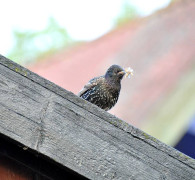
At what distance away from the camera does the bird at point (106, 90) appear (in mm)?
5180

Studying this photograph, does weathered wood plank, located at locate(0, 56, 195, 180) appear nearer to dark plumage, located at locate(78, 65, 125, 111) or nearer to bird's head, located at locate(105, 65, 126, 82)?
dark plumage, located at locate(78, 65, 125, 111)

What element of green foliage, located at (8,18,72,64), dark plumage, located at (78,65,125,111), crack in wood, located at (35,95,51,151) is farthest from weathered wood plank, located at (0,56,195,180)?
green foliage, located at (8,18,72,64)

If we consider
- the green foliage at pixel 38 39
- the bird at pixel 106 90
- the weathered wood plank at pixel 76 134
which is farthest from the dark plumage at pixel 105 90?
the green foliage at pixel 38 39

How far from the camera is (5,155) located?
2.28 metres

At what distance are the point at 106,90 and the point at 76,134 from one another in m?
3.00

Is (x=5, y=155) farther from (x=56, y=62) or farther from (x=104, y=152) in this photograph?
(x=56, y=62)

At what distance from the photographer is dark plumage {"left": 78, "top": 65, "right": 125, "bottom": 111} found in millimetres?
5180

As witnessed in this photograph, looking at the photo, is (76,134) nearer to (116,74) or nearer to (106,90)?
(106,90)

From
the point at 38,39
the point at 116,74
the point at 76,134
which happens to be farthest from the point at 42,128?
the point at 38,39

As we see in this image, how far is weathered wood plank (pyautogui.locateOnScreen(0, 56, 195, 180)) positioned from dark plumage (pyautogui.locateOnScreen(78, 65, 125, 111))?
2.80 metres

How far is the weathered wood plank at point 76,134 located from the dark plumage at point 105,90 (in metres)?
2.80

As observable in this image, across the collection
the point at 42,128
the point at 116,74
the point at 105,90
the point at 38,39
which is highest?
the point at 38,39

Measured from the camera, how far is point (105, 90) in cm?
525

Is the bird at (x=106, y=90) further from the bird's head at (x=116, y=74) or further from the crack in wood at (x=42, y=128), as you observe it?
the crack in wood at (x=42, y=128)
